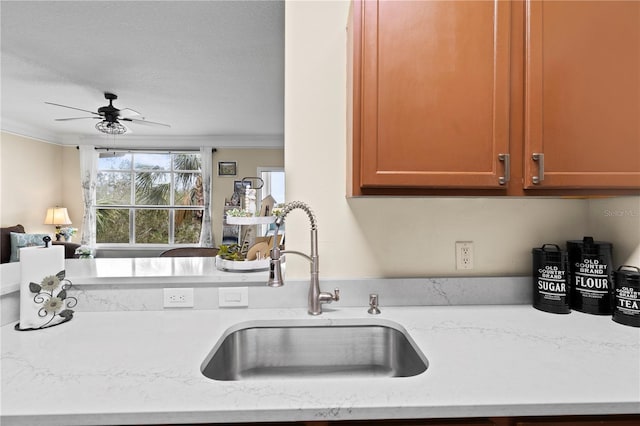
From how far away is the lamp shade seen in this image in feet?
18.6

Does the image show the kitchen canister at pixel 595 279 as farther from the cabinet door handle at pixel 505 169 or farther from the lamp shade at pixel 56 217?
the lamp shade at pixel 56 217

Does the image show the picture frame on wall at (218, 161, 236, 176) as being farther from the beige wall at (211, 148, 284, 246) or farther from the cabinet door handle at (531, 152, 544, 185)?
the cabinet door handle at (531, 152, 544, 185)

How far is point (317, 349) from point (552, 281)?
892 millimetres

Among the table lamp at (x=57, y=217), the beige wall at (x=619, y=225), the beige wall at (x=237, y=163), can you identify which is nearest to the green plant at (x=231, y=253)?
the beige wall at (x=619, y=225)

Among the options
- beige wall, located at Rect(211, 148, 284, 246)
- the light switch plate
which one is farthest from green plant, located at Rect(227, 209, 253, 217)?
beige wall, located at Rect(211, 148, 284, 246)

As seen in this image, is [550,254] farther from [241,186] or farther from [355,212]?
[241,186]

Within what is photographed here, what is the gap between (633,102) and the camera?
40.6 inches

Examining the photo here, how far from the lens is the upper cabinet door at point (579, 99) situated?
102 cm

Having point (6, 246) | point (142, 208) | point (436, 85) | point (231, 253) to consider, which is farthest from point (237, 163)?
point (436, 85)

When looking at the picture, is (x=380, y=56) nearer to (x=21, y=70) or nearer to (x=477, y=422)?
(x=477, y=422)

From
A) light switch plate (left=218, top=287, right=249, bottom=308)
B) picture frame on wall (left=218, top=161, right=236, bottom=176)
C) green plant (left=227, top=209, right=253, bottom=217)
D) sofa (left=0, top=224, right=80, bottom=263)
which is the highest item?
picture frame on wall (left=218, top=161, right=236, bottom=176)

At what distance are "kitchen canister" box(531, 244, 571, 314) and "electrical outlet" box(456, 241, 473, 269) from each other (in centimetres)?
23

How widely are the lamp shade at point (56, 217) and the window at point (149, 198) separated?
1.57 feet

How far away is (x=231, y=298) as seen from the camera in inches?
49.9
